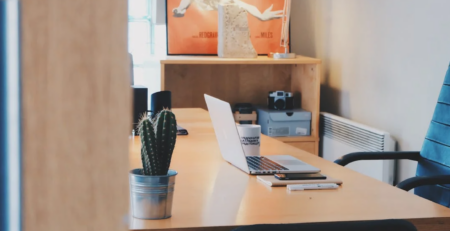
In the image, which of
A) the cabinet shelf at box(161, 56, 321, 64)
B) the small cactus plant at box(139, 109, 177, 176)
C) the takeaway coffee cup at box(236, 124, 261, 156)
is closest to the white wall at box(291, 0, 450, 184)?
the cabinet shelf at box(161, 56, 321, 64)

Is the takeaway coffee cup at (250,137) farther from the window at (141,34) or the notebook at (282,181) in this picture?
the window at (141,34)

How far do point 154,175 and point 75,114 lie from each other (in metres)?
1.02

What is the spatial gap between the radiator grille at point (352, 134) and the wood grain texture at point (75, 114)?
9.96 ft

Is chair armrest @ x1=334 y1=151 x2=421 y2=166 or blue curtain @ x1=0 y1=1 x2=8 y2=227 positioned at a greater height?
blue curtain @ x1=0 y1=1 x2=8 y2=227

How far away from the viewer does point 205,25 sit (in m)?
3.86

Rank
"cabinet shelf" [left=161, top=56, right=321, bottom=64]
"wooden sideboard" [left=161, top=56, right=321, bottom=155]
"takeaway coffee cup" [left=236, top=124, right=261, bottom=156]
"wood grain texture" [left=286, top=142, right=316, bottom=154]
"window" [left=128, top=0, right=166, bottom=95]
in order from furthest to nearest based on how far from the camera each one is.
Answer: "window" [left=128, top=0, right=166, bottom=95], "wooden sideboard" [left=161, top=56, right=321, bottom=155], "wood grain texture" [left=286, top=142, right=316, bottom=154], "cabinet shelf" [left=161, top=56, right=321, bottom=64], "takeaway coffee cup" [left=236, top=124, right=261, bottom=156]

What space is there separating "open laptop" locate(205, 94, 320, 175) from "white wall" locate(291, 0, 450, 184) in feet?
4.28

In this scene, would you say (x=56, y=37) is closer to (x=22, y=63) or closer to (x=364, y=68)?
(x=22, y=63)

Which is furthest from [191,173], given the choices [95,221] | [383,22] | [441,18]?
[383,22]

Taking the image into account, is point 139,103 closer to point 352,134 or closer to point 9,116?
point 352,134

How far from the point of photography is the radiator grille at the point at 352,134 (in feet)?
10.3

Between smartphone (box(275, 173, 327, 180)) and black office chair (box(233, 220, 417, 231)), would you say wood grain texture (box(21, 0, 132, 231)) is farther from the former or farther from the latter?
smartphone (box(275, 173, 327, 180))

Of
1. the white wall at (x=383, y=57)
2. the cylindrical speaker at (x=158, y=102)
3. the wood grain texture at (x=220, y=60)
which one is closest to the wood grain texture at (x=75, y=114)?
the cylindrical speaker at (x=158, y=102)

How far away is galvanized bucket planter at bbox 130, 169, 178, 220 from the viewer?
1.15m
